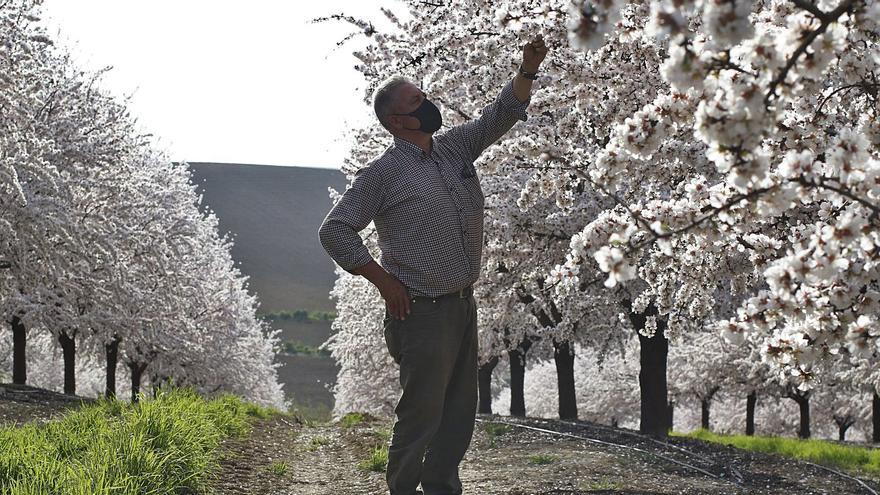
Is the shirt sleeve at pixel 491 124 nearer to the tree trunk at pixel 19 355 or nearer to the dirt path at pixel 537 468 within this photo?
the dirt path at pixel 537 468

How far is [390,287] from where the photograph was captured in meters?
4.29

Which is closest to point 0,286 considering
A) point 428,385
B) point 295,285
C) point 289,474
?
point 289,474

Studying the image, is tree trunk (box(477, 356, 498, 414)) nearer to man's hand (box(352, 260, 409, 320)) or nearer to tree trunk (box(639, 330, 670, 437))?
tree trunk (box(639, 330, 670, 437))

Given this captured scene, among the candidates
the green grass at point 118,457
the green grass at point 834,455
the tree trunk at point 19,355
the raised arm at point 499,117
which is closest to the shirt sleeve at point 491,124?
the raised arm at point 499,117

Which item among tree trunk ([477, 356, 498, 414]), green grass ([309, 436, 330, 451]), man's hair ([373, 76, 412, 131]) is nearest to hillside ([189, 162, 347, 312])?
tree trunk ([477, 356, 498, 414])

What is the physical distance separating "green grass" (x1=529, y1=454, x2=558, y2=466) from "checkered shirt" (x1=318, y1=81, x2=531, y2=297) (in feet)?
12.2

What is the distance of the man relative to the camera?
4.35 metres

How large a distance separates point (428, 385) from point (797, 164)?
2.40 metres

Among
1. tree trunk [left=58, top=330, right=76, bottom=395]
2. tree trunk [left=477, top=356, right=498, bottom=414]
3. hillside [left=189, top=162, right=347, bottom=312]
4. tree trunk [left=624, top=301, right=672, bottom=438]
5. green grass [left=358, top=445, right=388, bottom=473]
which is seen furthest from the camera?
hillside [left=189, top=162, right=347, bottom=312]

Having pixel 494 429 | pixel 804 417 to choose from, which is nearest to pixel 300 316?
pixel 804 417

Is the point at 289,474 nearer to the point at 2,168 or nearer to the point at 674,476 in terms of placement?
the point at 674,476

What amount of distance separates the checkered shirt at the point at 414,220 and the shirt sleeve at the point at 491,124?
125 mm

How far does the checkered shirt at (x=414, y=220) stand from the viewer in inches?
172

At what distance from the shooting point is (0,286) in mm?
17984
